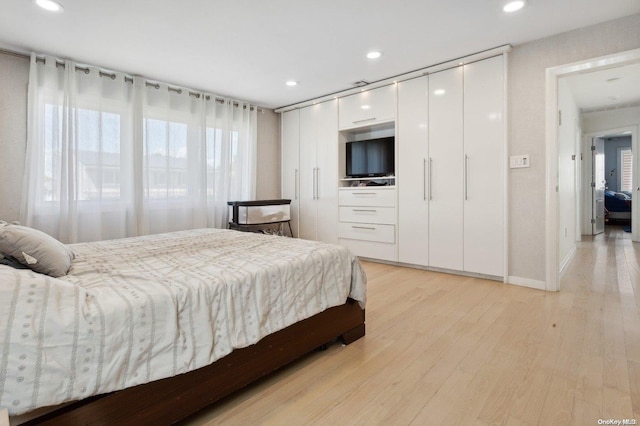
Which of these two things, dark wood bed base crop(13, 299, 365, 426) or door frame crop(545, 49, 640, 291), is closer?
dark wood bed base crop(13, 299, 365, 426)

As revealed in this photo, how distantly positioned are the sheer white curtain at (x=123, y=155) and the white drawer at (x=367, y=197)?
Answer: 1.64m

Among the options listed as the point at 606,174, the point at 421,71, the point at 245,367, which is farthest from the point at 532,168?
the point at 606,174

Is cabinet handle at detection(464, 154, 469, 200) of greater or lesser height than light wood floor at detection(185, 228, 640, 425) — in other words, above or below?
above

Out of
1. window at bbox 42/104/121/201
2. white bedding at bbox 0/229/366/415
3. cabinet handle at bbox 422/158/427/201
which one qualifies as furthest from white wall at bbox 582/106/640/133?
window at bbox 42/104/121/201

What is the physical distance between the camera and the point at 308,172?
520 cm

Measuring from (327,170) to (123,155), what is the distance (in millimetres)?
2680

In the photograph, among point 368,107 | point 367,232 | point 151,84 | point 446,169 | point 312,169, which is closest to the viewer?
point 446,169

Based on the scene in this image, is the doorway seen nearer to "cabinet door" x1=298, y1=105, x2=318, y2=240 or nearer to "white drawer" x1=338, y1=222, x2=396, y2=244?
"white drawer" x1=338, y1=222, x2=396, y2=244

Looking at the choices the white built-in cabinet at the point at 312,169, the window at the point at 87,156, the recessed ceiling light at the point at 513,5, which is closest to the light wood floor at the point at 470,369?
the white built-in cabinet at the point at 312,169

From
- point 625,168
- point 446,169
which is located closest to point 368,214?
point 446,169

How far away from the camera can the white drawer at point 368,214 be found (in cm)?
422

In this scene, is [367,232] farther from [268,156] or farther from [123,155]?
[123,155]

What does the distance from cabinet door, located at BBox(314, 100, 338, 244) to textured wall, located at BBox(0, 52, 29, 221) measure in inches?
136

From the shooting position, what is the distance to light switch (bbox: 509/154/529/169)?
3170mm
